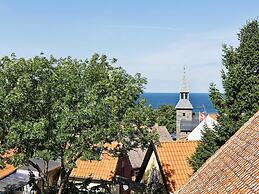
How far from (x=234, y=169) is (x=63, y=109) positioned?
9.96 metres

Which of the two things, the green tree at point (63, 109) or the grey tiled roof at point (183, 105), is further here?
the grey tiled roof at point (183, 105)

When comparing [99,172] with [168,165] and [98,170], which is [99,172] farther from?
[168,165]

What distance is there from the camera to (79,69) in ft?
64.2

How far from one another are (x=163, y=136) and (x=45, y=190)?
32.2 m

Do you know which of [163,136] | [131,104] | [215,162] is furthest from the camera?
[163,136]

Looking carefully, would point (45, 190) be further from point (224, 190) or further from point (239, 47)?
point (224, 190)

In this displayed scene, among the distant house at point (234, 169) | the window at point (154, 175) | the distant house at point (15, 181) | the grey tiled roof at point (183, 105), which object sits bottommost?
the distant house at point (15, 181)

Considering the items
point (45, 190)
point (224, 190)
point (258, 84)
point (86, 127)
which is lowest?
point (45, 190)

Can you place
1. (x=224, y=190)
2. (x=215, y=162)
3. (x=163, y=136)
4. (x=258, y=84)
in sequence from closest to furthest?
(x=224, y=190)
(x=215, y=162)
(x=258, y=84)
(x=163, y=136)

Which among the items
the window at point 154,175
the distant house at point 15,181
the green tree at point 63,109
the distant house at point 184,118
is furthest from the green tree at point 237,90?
the distant house at point 184,118

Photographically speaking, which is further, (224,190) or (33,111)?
(33,111)

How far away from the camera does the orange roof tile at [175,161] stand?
864 inches

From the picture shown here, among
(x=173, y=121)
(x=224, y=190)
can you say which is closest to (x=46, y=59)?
(x=224, y=190)

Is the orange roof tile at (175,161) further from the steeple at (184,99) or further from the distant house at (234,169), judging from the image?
the steeple at (184,99)
